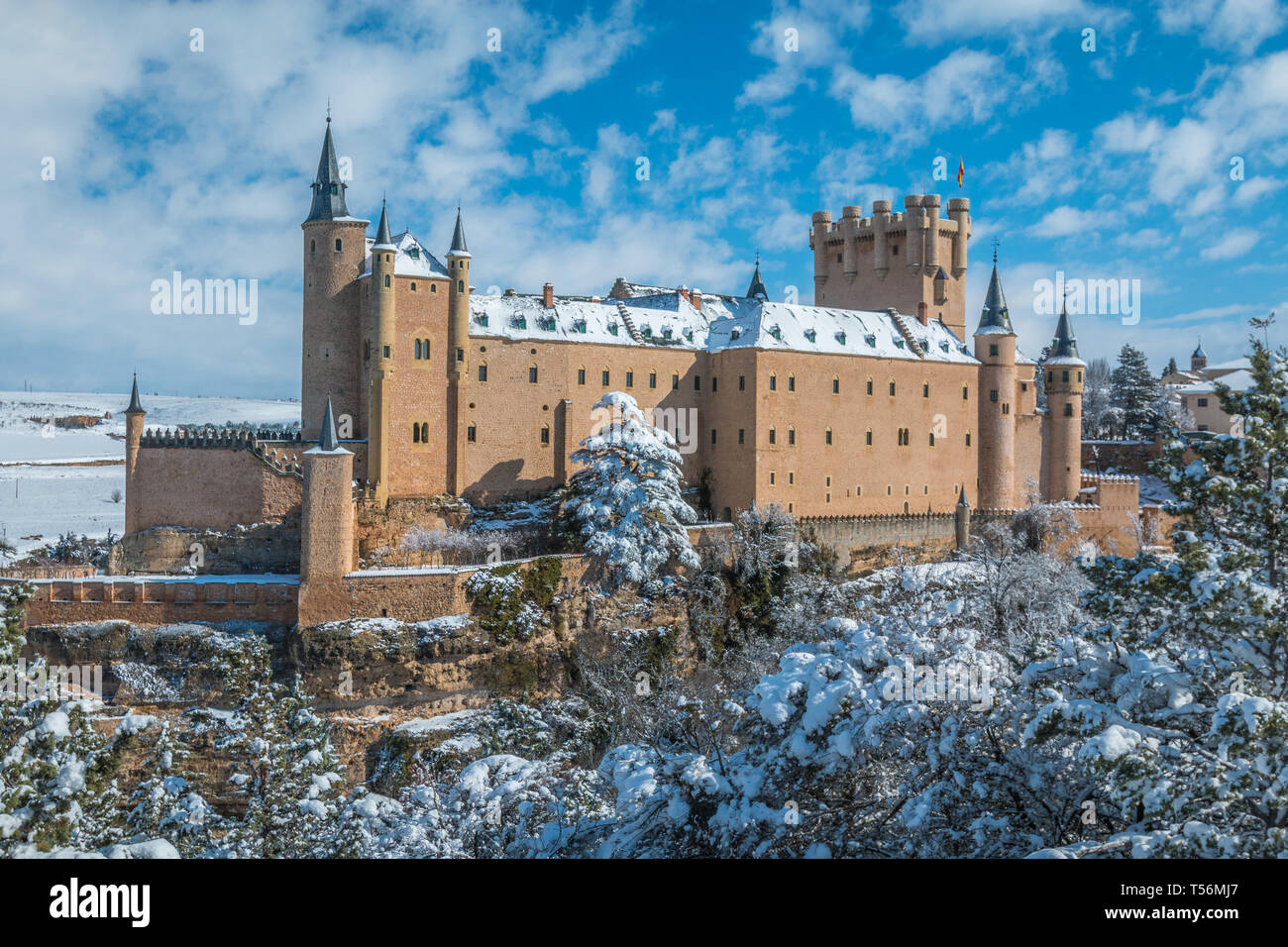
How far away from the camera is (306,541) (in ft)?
96.9

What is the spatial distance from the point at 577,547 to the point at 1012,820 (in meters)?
25.8

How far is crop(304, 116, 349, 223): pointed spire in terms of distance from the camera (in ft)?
119

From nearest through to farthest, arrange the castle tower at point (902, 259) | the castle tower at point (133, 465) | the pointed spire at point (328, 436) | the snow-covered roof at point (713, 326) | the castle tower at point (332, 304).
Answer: the pointed spire at point (328, 436) → the castle tower at point (133, 465) → the castle tower at point (332, 304) → the snow-covered roof at point (713, 326) → the castle tower at point (902, 259)

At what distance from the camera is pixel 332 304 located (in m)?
36.7

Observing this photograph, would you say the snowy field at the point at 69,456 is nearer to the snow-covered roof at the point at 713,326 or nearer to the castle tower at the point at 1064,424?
the snow-covered roof at the point at 713,326

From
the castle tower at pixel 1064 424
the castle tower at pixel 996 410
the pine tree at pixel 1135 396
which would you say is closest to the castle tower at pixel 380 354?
the castle tower at pixel 996 410

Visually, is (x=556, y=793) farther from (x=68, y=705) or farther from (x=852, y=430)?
(x=852, y=430)

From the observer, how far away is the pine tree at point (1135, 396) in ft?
199

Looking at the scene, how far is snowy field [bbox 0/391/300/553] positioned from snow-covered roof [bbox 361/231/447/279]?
2474 cm

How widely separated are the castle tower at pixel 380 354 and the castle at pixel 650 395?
78mm

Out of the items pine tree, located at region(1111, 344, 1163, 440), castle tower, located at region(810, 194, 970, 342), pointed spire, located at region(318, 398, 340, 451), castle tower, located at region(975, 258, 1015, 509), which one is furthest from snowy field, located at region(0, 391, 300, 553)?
pine tree, located at region(1111, 344, 1163, 440)
